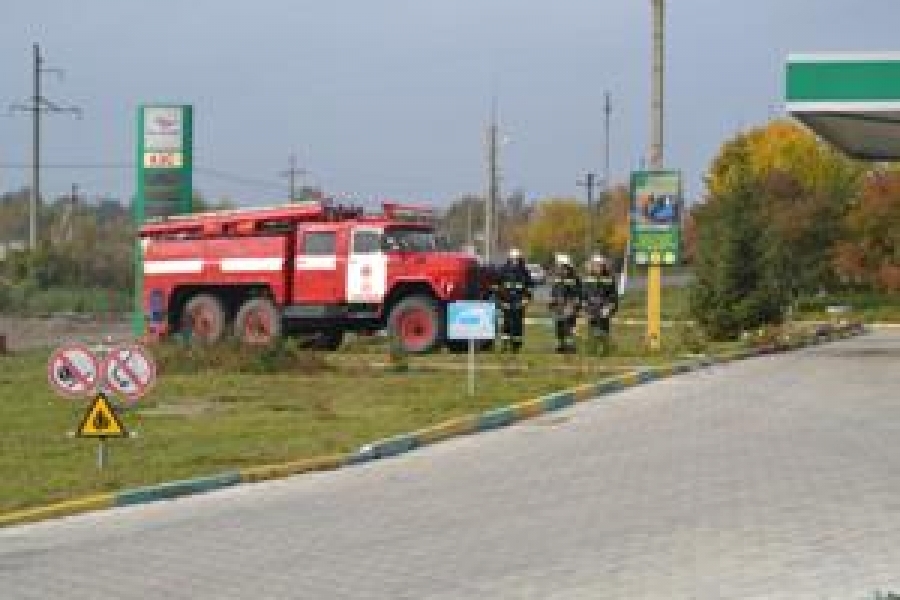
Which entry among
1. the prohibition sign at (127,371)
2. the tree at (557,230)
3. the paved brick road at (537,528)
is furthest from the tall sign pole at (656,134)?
the tree at (557,230)

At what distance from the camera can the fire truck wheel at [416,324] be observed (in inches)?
1106

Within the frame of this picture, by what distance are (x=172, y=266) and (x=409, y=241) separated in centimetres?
559

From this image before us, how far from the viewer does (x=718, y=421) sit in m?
17.5

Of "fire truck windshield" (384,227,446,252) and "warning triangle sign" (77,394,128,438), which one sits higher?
"fire truck windshield" (384,227,446,252)

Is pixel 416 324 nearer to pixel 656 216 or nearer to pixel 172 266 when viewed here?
pixel 656 216

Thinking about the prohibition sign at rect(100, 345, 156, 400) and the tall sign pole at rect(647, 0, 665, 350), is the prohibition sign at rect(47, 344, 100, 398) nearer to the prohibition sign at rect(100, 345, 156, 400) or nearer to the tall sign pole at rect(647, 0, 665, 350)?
the prohibition sign at rect(100, 345, 156, 400)

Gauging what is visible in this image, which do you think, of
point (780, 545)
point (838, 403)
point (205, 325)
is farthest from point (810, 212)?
point (780, 545)

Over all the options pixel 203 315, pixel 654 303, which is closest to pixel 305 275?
pixel 203 315

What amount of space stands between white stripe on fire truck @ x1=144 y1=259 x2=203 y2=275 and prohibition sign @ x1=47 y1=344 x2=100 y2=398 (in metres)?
17.3

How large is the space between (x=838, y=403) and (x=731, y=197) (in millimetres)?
12775

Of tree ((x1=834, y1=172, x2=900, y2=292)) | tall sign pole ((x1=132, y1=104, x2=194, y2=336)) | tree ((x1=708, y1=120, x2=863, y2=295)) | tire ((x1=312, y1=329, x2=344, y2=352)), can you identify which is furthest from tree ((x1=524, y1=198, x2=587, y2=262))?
tire ((x1=312, y1=329, x2=344, y2=352))

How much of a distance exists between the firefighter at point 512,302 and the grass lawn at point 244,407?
40 centimetres

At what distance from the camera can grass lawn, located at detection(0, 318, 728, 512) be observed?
13930mm

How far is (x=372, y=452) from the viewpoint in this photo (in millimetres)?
14898
